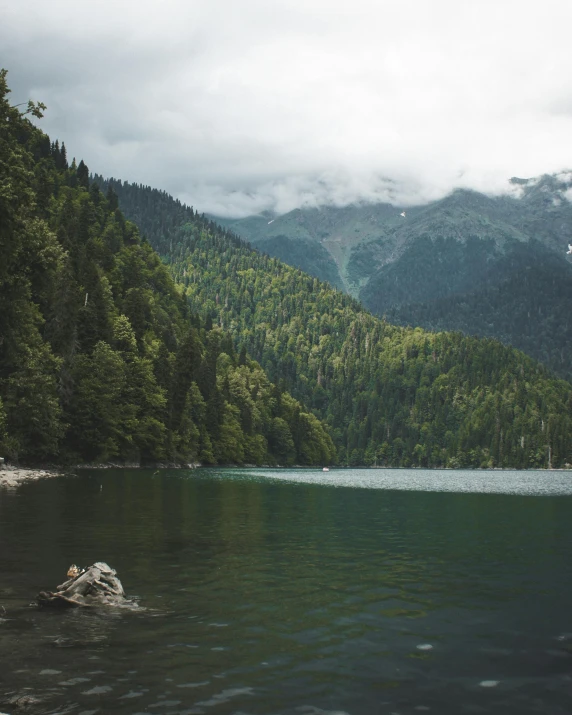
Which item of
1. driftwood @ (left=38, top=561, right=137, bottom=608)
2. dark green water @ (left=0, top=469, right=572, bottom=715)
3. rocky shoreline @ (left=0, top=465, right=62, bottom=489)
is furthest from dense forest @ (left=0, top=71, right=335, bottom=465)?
driftwood @ (left=38, top=561, right=137, bottom=608)

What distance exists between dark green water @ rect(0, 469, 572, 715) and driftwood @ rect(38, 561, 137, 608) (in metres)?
0.54

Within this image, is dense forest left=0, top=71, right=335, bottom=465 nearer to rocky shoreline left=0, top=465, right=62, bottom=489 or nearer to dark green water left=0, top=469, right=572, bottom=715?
rocky shoreline left=0, top=465, right=62, bottom=489

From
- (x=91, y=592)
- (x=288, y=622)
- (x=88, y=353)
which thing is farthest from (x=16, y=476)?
(x=288, y=622)

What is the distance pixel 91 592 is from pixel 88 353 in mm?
94320

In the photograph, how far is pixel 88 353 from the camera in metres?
112

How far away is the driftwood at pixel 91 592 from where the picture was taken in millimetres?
20500

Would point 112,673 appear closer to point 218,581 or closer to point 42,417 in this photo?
point 218,581

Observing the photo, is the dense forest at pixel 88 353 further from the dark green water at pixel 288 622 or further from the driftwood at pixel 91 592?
the driftwood at pixel 91 592

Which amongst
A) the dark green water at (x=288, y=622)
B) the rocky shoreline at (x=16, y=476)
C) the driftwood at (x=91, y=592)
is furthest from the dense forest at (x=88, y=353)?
the driftwood at (x=91, y=592)

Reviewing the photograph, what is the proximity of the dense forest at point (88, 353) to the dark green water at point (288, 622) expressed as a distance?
87.3 ft

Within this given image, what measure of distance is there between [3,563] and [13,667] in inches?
524

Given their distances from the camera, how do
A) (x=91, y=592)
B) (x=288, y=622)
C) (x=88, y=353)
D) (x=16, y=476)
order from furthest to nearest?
(x=88, y=353) < (x=16, y=476) < (x=91, y=592) < (x=288, y=622)

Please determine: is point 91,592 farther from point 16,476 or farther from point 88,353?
point 88,353

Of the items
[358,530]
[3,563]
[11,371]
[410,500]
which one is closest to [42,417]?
[11,371]
